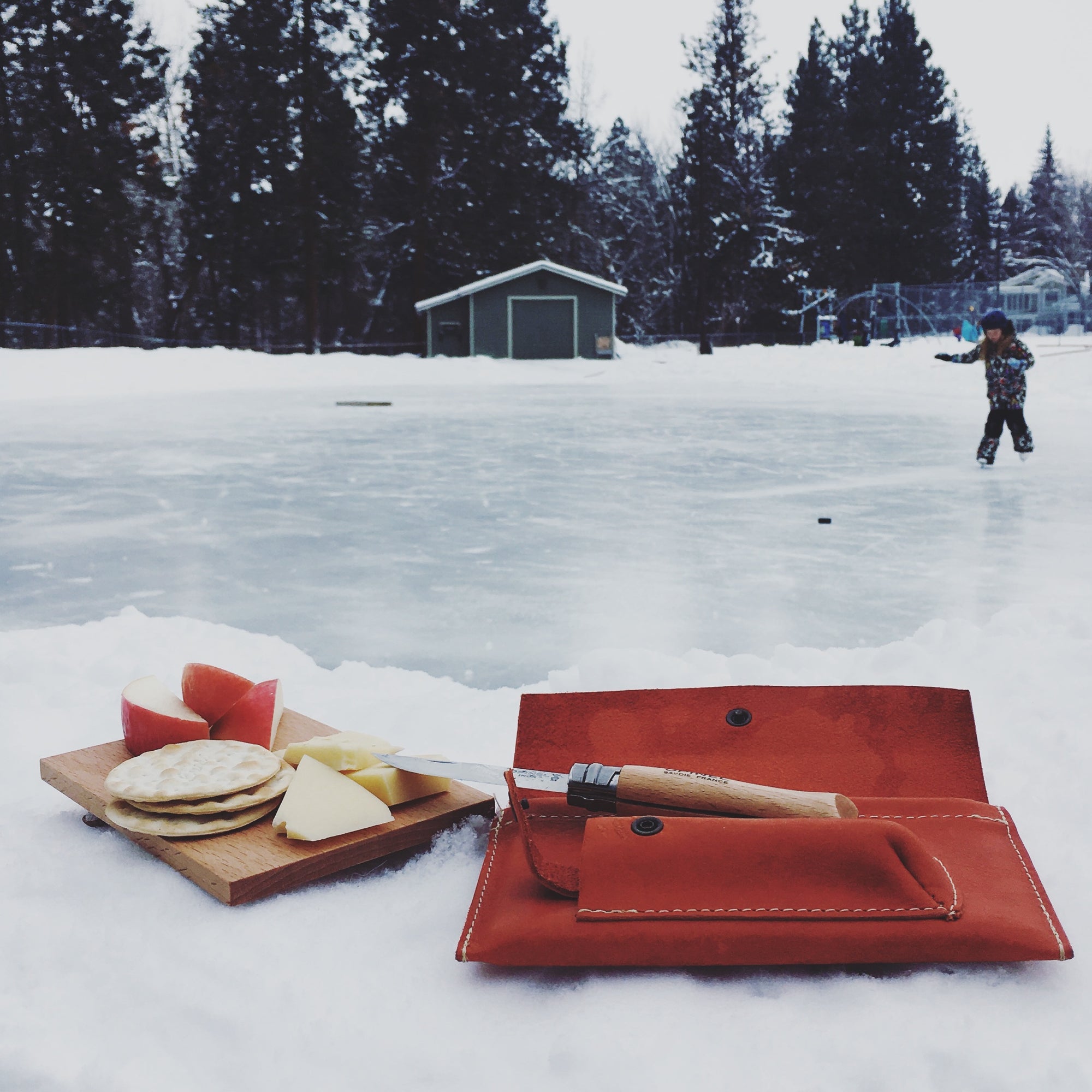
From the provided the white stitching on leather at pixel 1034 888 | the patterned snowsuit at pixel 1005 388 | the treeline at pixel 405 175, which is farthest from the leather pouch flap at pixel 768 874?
the treeline at pixel 405 175

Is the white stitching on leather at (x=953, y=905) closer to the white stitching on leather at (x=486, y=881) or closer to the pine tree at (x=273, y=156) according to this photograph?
the white stitching on leather at (x=486, y=881)

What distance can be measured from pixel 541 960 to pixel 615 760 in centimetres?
65

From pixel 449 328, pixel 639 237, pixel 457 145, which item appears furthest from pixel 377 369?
pixel 639 237

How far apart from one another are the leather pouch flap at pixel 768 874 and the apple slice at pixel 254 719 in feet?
2.94

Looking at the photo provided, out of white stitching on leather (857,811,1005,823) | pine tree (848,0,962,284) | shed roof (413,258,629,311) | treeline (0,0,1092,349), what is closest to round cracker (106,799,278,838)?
white stitching on leather (857,811,1005,823)

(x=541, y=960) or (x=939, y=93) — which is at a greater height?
(x=939, y=93)

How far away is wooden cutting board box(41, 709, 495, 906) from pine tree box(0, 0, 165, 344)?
32623mm

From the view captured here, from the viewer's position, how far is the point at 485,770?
2.01 meters

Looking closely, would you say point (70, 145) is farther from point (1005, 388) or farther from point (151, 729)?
point (151, 729)

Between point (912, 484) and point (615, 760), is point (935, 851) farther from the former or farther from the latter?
point (912, 484)

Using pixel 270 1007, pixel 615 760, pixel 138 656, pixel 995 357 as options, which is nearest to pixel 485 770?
pixel 615 760

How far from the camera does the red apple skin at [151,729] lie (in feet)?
7.41

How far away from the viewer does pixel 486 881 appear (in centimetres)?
183

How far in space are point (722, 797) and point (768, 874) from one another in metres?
0.20
